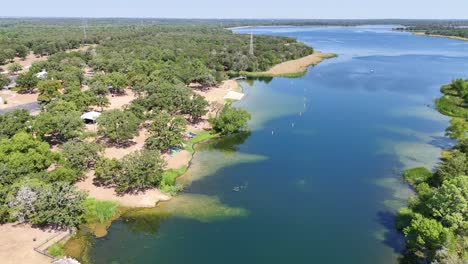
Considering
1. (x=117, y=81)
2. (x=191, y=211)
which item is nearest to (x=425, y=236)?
(x=191, y=211)

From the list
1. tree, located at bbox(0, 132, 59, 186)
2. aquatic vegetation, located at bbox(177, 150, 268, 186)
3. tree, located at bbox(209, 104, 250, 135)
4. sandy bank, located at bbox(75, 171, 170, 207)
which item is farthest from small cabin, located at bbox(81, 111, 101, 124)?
sandy bank, located at bbox(75, 171, 170, 207)

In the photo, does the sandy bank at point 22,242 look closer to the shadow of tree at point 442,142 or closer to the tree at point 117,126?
the tree at point 117,126

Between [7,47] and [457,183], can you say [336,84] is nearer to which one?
[457,183]

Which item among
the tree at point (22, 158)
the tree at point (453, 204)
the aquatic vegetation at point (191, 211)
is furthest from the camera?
the aquatic vegetation at point (191, 211)

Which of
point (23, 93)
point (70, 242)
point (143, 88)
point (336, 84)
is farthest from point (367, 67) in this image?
point (70, 242)

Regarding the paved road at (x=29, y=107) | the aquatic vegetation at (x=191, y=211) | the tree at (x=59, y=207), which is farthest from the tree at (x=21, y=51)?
the aquatic vegetation at (x=191, y=211)

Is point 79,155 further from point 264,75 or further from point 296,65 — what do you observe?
point 296,65
